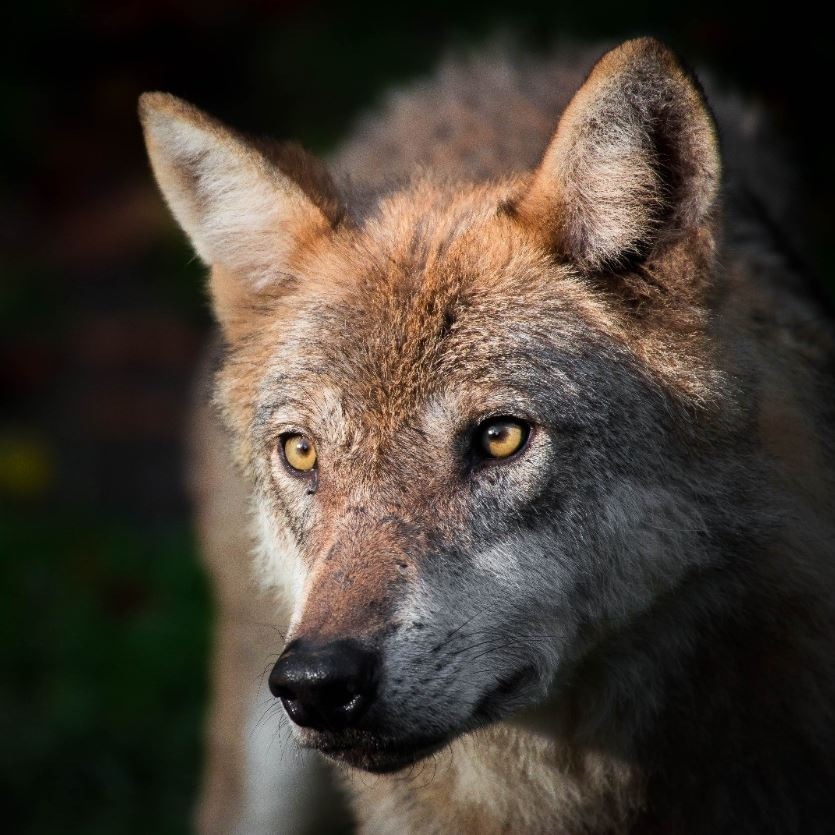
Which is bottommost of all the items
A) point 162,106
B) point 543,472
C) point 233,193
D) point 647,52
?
point 543,472

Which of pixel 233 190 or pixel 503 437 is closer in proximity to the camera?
pixel 503 437

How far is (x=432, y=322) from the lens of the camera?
135 inches

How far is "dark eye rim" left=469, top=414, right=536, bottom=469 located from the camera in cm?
328

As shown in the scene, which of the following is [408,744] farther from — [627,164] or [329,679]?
[627,164]

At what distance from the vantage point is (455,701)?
308 cm

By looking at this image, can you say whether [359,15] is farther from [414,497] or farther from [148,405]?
[414,497]

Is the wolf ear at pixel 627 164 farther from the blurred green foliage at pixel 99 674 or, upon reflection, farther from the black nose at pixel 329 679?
the blurred green foliage at pixel 99 674

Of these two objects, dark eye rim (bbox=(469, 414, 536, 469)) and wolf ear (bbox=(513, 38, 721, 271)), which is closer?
wolf ear (bbox=(513, 38, 721, 271))

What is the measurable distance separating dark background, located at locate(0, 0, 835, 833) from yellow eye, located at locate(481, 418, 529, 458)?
2.38 m

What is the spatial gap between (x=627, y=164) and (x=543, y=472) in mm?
866

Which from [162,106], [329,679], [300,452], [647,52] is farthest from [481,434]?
[162,106]

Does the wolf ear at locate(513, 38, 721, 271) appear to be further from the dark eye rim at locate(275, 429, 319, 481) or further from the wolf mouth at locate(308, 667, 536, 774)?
the wolf mouth at locate(308, 667, 536, 774)

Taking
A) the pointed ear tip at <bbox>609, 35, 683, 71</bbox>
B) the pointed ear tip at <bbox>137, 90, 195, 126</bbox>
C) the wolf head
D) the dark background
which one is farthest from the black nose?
the dark background

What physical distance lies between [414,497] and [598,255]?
0.88 metres
